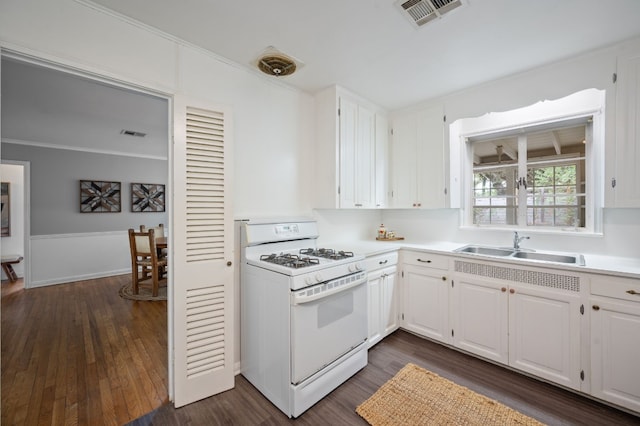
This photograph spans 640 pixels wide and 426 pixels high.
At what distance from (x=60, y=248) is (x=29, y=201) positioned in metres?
0.94

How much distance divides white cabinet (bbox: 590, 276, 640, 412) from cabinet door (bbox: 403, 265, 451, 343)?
98 cm

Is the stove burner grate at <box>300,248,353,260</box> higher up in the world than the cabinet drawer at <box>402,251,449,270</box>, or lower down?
higher up

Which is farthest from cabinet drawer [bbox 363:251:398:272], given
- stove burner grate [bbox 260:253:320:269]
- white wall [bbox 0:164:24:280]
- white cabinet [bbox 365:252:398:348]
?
white wall [bbox 0:164:24:280]

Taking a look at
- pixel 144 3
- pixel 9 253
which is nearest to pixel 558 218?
pixel 144 3

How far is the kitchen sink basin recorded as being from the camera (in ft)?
7.42

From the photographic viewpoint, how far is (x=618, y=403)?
1.76 metres

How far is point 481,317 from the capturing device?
7.66 ft

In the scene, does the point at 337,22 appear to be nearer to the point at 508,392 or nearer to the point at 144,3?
the point at 144,3

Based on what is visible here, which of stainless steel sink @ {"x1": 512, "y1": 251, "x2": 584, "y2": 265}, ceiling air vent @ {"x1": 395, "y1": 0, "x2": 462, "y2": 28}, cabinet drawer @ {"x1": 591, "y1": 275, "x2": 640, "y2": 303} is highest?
ceiling air vent @ {"x1": 395, "y1": 0, "x2": 462, "y2": 28}

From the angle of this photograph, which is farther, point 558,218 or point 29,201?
point 29,201

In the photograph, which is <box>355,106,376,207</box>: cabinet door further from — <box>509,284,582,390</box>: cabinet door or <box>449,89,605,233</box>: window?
<box>509,284,582,390</box>: cabinet door

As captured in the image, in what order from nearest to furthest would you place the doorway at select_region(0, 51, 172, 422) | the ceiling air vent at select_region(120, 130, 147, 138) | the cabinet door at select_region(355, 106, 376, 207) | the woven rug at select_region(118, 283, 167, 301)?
the cabinet door at select_region(355, 106, 376, 207) < the doorway at select_region(0, 51, 172, 422) < the woven rug at select_region(118, 283, 167, 301) < the ceiling air vent at select_region(120, 130, 147, 138)

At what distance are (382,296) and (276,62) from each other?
7.40ft

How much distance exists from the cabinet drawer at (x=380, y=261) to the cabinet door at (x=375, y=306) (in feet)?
0.21
